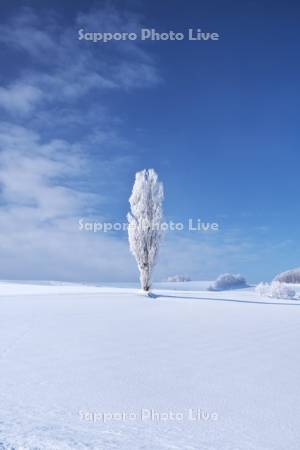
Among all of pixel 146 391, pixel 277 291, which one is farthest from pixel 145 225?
pixel 146 391

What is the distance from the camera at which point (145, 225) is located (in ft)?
87.6

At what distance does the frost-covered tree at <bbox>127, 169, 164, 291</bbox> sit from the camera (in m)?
26.4

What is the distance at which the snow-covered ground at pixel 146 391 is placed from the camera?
12.0 feet

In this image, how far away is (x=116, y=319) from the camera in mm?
12328

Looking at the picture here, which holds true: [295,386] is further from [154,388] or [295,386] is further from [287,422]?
[154,388]

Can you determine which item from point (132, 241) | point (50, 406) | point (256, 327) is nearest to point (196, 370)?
point (50, 406)

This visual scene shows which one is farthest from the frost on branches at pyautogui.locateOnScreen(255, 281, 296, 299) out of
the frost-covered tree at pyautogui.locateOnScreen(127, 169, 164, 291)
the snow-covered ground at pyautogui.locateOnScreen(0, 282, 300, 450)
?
the snow-covered ground at pyautogui.locateOnScreen(0, 282, 300, 450)

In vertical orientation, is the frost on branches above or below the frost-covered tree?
below

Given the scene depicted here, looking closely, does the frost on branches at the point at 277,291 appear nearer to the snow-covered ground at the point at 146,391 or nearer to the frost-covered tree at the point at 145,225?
the frost-covered tree at the point at 145,225

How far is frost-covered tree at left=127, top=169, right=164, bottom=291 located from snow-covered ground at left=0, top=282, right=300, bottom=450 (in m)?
16.6

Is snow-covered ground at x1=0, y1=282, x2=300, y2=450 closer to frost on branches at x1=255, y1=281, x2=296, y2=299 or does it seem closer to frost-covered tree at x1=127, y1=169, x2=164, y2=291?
frost-covered tree at x1=127, y1=169, x2=164, y2=291

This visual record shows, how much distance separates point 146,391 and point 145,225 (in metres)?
21.8

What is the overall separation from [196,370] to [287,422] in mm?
2111

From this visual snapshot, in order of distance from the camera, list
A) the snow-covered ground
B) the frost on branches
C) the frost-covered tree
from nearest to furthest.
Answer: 1. the snow-covered ground
2. the frost-covered tree
3. the frost on branches
